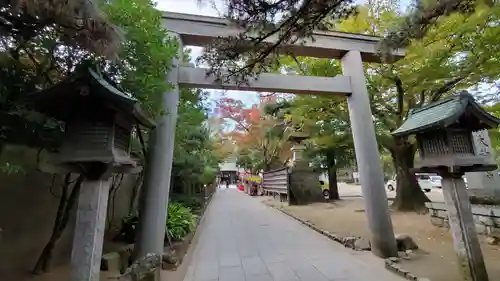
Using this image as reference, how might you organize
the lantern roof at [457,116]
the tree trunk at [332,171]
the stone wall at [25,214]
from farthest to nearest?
the tree trunk at [332,171]
the lantern roof at [457,116]
the stone wall at [25,214]

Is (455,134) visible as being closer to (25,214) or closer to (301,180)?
(25,214)

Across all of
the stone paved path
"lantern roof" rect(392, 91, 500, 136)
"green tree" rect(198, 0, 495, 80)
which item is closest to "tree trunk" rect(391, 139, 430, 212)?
the stone paved path

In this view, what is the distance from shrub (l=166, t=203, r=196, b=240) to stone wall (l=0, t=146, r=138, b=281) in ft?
7.37

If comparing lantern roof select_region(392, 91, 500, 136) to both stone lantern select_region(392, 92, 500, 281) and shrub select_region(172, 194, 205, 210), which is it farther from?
shrub select_region(172, 194, 205, 210)

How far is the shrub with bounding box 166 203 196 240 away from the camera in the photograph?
21.3 feet

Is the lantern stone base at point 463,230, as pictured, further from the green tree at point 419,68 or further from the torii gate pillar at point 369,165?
the green tree at point 419,68

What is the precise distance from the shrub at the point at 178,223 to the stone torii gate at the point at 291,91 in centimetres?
187

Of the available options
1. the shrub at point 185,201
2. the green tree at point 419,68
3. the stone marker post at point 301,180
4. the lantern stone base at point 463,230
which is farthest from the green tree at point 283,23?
the stone marker post at point 301,180

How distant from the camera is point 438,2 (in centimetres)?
305

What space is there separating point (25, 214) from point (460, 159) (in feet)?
20.0

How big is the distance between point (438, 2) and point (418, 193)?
8646 millimetres

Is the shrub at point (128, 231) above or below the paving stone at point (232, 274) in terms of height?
above

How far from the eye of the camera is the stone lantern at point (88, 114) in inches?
100

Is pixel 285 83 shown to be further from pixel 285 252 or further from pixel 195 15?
pixel 285 252
